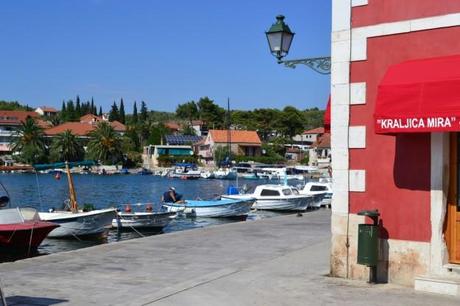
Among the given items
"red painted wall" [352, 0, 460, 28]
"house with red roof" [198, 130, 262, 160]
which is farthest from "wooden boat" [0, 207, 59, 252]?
"house with red roof" [198, 130, 262, 160]

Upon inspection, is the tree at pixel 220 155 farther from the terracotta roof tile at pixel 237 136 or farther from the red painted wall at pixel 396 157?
the red painted wall at pixel 396 157

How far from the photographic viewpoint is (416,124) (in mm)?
9094

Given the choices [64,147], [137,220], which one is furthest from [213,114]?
[137,220]

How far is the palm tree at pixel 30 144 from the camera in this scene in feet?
435

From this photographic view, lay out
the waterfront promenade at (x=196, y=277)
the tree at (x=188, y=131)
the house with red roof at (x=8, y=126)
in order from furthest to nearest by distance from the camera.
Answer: the tree at (x=188, y=131) < the house with red roof at (x=8, y=126) < the waterfront promenade at (x=196, y=277)

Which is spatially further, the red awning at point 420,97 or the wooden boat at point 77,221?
the wooden boat at point 77,221

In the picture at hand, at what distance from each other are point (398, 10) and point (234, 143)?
142611 millimetres

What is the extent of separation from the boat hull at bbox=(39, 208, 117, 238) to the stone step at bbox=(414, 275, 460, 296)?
64.3 feet

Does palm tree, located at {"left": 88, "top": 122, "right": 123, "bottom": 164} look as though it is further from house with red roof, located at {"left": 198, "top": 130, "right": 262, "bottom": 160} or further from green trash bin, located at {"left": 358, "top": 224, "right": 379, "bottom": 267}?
green trash bin, located at {"left": 358, "top": 224, "right": 379, "bottom": 267}

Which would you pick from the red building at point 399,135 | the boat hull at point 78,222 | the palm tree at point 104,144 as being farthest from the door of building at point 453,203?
the palm tree at point 104,144

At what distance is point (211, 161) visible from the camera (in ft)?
500

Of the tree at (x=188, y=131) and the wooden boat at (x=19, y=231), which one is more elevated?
the tree at (x=188, y=131)

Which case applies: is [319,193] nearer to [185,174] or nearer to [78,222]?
[78,222]

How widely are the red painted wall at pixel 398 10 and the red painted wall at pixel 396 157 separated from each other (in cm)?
30
